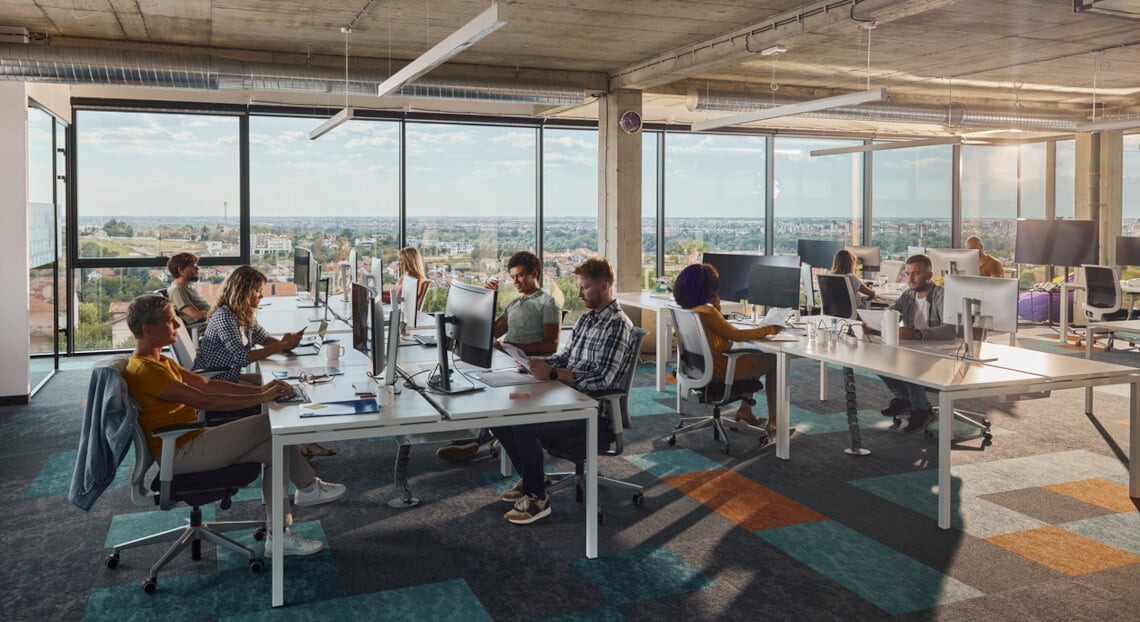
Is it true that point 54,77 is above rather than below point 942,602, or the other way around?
above

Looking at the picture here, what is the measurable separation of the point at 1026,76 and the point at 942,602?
9262 mm

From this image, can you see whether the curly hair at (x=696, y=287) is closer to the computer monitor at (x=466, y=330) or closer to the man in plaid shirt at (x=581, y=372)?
the man in plaid shirt at (x=581, y=372)

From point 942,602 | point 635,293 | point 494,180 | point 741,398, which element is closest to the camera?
point 942,602

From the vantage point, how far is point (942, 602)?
12.4ft

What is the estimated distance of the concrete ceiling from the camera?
7.16 m

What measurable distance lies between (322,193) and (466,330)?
6.97 meters

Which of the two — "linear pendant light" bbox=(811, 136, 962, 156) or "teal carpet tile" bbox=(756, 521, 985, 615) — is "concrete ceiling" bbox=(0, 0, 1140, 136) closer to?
"linear pendant light" bbox=(811, 136, 962, 156)

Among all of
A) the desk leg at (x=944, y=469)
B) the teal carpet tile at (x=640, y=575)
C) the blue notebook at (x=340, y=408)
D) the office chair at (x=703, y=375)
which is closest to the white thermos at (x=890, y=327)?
the office chair at (x=703, y=375)

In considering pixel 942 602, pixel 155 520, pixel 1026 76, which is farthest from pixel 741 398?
pixel 1026 76

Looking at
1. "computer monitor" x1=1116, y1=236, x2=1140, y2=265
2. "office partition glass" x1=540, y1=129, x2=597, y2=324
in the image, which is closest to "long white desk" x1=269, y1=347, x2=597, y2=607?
"office partition glass" x1=540, y1=129, x2=597, y2=324

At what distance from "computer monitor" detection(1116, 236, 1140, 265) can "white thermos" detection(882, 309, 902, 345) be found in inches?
300

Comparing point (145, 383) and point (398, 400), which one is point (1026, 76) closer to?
point (398, 400)

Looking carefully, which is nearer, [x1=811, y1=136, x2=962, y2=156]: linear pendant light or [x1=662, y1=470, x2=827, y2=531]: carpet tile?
[x1=662, y1=470, x2=827, y2=531]: carpet tile

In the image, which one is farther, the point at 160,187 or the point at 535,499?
the point at 160,187
